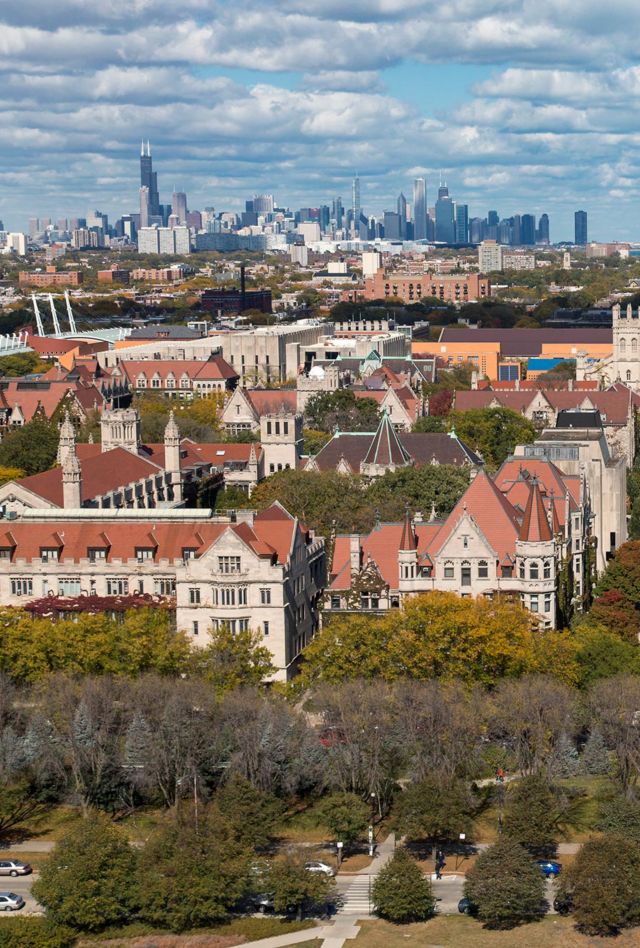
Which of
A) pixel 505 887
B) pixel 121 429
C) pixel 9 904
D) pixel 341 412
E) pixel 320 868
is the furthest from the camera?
pixel 341 412

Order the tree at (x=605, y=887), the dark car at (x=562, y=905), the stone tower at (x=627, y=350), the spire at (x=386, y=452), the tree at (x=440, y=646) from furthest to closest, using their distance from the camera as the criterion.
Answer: the stone tower at (x=627, y=350), the spire at (x=386, y=452), the tree at (x=440, y=646), the dark car at (x=562, y=905), the tree at (x=605, y=887)

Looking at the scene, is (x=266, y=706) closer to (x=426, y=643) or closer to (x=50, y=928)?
(x=426, y=643)

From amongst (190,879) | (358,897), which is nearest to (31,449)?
(358,897)

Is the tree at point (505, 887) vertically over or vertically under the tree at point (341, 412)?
under

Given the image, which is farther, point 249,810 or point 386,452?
point 386,452

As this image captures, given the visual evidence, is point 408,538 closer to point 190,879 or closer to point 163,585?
point 163,585

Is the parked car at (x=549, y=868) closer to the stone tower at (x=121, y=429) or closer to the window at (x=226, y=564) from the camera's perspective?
the window at (x=226, y=564)

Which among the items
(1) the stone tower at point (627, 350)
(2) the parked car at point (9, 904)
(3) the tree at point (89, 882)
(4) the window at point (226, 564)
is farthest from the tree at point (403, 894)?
(1) the stone tower at point (627, 350)

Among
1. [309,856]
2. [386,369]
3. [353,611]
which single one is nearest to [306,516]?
[353,611]
